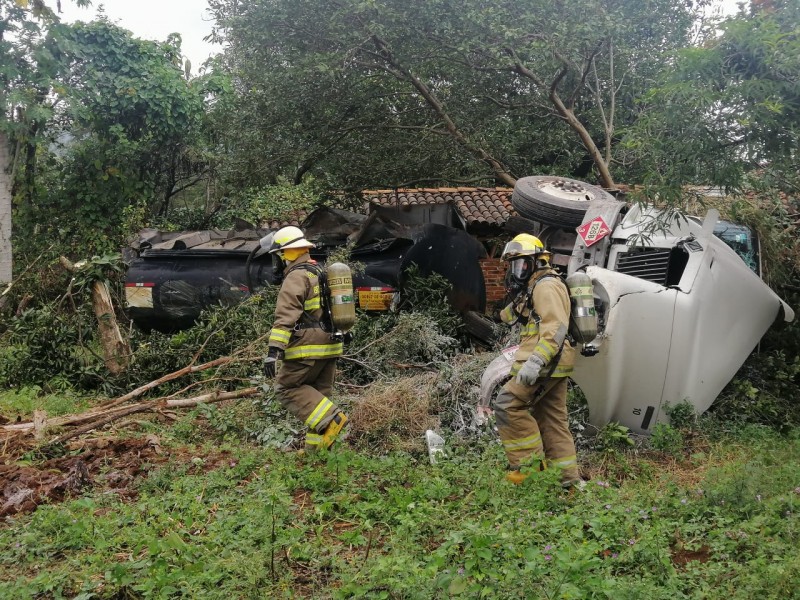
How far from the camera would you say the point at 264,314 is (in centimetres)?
831

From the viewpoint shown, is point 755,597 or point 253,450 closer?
point 755,597

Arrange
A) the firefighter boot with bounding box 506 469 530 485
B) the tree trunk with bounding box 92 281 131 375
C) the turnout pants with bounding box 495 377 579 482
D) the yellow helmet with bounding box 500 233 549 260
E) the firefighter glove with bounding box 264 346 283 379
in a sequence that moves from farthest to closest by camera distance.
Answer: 1. the tree trunk with bounding box 92 281 131 375
2. the firefighter glove with bounding box 264 346 283 379
3. the yellow helmet with bounding box 500 233 549 260
4. the turnout pants with bounding box 495 377 579 482
5. the firefighter boot with bounding box 506 469 530 485

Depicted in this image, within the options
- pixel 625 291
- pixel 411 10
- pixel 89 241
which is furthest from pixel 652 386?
pixel 89 241

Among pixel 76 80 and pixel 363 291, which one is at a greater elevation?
pixel 76 80

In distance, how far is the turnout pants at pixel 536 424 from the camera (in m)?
5.03

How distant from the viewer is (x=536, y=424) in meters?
5.09

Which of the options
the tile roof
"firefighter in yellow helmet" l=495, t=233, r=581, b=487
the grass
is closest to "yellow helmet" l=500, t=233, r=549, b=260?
"firefighter in yellow helmet" l=495, t=233, r=581, b=487

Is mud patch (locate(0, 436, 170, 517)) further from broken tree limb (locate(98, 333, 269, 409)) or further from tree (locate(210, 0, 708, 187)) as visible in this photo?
tree (locate(210, 0, 708, 187))

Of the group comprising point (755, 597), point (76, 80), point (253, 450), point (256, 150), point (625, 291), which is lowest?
point (253, 450)

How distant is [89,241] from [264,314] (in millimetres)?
8037

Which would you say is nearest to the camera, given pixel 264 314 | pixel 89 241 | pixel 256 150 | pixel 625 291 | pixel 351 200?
pixel 625 291

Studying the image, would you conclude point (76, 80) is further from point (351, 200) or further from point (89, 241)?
point (351, 200)

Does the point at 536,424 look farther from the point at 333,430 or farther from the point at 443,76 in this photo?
the point at 443,76

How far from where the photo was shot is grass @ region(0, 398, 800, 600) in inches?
125
